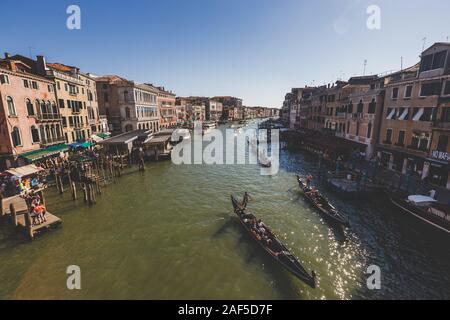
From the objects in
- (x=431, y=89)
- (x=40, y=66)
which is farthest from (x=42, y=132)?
(x=431, y=89)

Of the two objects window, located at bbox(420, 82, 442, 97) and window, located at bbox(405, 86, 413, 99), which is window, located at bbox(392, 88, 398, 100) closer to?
window, located at bbox(405, 86, 413, 99)

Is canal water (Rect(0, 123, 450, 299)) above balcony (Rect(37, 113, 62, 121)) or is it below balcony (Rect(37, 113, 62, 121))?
below

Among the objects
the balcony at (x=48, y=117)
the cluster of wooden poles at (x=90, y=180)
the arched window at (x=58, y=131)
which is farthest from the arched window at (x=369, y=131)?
the arched window at (x=58, y=131)

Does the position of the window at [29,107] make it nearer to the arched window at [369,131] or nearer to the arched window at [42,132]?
the arched window at [42,132]

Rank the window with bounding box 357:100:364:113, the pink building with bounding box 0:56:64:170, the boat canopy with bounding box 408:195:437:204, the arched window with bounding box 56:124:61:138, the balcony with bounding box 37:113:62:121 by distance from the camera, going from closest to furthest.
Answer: the boat canopy with bounding box 408:195:437:204
the pink building with bounding box 0:56:64:170
the balcony with bounding box 37:113:62:121
the arched window with bounding box 56:124:61:138
the window with bounding box 357:100:364:113
